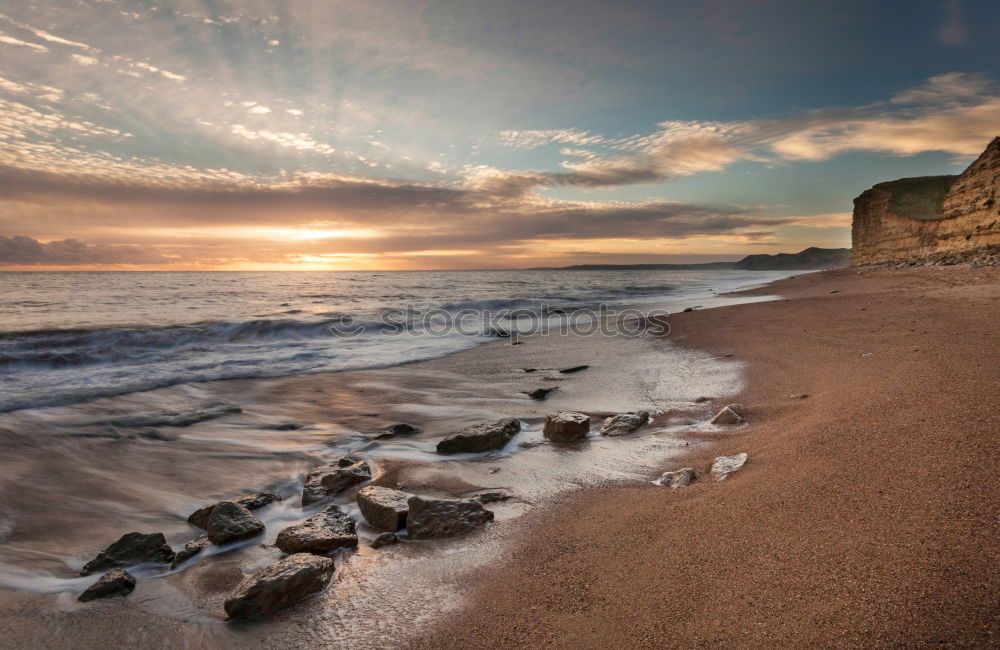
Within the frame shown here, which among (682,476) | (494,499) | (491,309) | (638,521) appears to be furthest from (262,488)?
(491,309)

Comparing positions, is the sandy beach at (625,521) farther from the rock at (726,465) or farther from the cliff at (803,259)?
the cliff at (803,259)

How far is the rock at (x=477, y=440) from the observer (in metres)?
4.30

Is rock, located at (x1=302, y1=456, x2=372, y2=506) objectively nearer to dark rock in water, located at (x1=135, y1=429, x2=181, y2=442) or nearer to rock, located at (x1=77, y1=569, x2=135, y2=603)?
rock, located at (x1=77, y1=569, x2=135, y2=603)

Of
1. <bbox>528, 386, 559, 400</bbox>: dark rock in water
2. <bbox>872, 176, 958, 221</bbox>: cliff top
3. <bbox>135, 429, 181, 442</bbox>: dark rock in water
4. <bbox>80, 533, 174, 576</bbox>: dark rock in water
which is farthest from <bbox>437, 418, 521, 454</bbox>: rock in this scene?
<bbox>872, 176, 958, 221</bbox>: cliff top

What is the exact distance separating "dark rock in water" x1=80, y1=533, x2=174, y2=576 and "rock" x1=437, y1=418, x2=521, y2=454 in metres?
2.20

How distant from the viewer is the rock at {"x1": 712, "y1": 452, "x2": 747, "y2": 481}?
302cm

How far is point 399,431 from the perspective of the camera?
5176 mm

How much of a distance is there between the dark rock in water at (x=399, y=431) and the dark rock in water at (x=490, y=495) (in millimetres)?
1872

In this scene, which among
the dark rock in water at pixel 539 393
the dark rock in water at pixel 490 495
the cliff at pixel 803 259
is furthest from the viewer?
the cliff at pixel 803 259

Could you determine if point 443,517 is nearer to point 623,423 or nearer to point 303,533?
point 303,533

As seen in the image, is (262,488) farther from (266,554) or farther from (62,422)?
(62,422)

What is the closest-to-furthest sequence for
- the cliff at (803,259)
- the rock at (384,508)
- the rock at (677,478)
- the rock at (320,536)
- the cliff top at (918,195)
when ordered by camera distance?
1. the rock at (320,536)
2. the rock at (384,508)
3. the rock at (677,478)
4. the cliff top at (918,195)
5. the cliff at (803,259)

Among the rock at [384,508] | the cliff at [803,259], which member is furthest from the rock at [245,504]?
the cliff at [803,259]

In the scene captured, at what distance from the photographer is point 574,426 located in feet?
14.2
